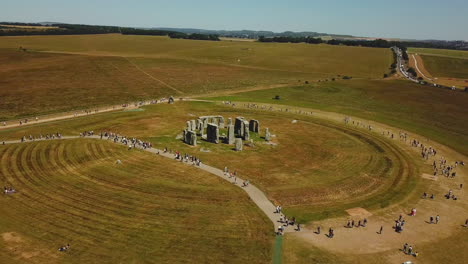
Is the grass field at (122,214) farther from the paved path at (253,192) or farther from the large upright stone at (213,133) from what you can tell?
the large upright stone at (213,133)

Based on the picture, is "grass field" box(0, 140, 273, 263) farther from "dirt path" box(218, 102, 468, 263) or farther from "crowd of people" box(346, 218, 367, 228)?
"crowd of people" box(346, 218, 367, 228)

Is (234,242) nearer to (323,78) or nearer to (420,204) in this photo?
(420,204)

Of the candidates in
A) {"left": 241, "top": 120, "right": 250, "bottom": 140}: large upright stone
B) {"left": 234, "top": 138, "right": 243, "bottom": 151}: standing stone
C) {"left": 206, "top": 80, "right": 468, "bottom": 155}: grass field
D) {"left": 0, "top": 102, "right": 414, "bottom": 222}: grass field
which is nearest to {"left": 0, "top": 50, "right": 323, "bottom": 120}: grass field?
{"left": 206, "top": 80, "right": 468, "bottom": 155}: grass field

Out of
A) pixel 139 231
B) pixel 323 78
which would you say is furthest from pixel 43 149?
pixel 323 78

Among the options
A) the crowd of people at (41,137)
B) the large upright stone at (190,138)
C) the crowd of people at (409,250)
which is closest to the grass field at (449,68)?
the large upright stone at (190,138)

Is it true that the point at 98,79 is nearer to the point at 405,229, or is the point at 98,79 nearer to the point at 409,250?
the point at 405,229
